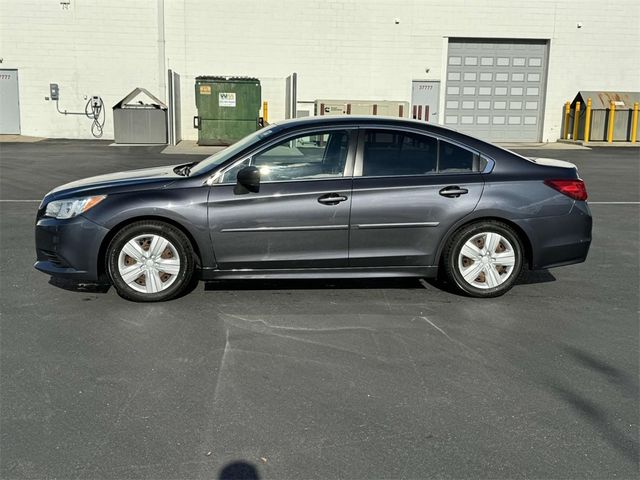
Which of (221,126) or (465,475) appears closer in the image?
(465,475)

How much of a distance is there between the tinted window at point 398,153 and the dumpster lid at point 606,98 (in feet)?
76.5

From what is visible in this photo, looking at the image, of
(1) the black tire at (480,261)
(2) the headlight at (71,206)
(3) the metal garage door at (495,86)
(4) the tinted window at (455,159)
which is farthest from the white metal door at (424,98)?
(2) the headlight at (71,206)

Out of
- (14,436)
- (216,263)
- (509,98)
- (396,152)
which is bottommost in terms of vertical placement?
(14,436)

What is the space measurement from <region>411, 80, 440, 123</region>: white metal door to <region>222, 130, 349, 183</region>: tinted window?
72.2ft

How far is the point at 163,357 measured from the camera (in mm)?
4500

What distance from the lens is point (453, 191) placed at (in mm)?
5750

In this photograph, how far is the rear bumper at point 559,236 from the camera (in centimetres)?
587

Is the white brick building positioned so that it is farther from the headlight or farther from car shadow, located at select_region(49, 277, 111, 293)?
the headlight

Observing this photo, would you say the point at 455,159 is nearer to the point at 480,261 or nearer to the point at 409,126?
the point at 409,126

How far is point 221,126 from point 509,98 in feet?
40.1

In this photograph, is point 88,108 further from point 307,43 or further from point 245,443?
point 245,443

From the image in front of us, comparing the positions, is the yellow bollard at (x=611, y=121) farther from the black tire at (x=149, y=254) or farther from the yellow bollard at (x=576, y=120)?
the black tire at (x=149, y=254)

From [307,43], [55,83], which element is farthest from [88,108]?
[307,43]

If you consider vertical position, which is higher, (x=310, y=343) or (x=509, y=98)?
(x=509, y=98)
